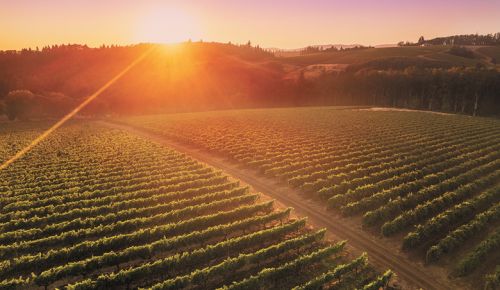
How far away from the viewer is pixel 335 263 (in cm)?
2266

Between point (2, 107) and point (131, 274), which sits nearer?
point (131, 274)

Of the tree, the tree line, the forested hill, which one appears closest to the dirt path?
the tree

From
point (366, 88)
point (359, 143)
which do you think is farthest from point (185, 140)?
point (366, 88)

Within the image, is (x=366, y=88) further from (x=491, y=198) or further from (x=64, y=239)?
(x=64, y=239)

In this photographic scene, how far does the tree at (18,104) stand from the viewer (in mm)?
105062

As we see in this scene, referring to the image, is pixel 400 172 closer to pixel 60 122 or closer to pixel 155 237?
pixel 155 237

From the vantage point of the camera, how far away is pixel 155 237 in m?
26.0

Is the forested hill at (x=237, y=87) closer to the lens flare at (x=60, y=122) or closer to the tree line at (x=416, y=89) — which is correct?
the tree line at (x=416, y=89)

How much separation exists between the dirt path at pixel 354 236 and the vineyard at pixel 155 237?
63.9 inches

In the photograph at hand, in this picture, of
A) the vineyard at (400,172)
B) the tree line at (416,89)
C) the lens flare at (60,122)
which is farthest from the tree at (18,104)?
the tree line at (416,89)

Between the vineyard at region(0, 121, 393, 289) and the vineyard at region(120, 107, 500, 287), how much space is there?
228 inches

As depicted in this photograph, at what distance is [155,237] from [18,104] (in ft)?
347

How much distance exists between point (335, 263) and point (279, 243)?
433 centimetres

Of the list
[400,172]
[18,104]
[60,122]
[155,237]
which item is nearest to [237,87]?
[60,122]
